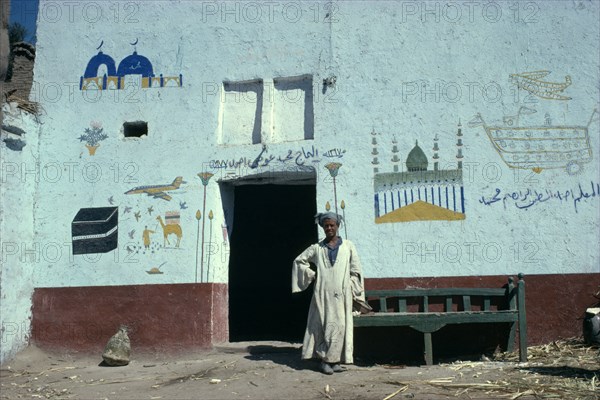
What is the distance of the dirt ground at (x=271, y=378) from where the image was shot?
6469mm

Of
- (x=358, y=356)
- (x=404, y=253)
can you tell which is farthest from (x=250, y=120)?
(x=358, y=356)

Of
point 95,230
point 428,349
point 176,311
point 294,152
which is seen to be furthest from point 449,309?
point 95,230

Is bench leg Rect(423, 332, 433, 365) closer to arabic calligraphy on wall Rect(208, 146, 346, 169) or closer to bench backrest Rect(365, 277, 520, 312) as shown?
bench backrest Rect(365, 277, 520, 312)

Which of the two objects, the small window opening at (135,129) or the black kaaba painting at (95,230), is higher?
the small window opening at (135,129)

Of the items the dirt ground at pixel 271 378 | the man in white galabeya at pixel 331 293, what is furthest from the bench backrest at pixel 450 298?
the dirt ground at pixel 271 378

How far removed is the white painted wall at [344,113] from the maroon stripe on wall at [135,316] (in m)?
0.17

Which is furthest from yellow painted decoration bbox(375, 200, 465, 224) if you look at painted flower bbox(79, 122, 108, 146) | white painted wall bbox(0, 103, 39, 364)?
white painted wall bbox(0, 103, 39, 364)

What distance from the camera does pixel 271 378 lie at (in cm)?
725

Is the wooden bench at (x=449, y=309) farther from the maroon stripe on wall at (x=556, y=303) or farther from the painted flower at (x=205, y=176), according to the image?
the painted flower at (x=205, y=176)

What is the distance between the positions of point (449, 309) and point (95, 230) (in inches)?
181

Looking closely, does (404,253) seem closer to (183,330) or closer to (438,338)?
(438,338)

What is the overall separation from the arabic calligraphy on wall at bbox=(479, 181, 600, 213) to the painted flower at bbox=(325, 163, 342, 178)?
1.77 meters

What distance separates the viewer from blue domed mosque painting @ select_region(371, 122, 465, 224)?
8.36 m

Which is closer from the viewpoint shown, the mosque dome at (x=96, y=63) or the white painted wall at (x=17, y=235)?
the white painted wall at (x=17, y=235)
